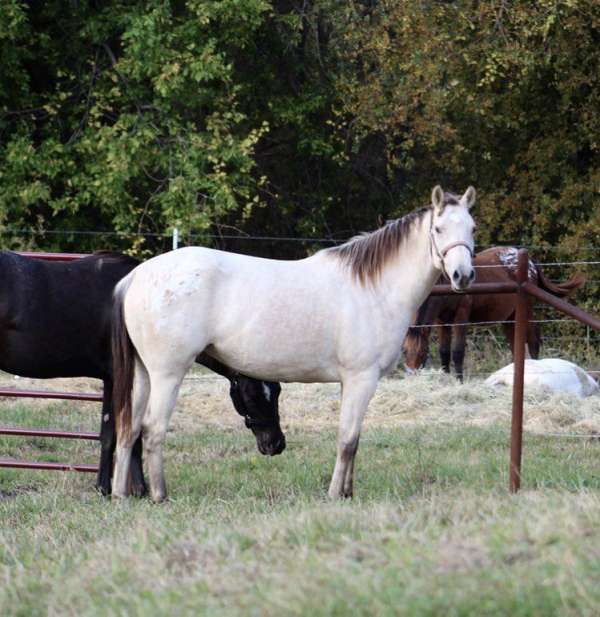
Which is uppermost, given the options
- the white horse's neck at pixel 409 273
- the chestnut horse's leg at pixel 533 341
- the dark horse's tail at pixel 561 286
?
the white horse's neck at pixel 409 273

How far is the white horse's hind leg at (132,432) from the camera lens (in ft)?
23.7

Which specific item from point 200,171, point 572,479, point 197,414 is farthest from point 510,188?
point 572,479

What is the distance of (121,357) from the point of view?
7.21 metres

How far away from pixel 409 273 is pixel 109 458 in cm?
234

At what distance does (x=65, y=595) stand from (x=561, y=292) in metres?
8.91

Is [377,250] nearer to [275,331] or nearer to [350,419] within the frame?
[275,331]

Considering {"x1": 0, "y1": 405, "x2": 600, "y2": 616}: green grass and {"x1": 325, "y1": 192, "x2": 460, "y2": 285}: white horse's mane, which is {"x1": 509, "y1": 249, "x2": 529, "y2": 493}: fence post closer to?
{"x1": 0, "y1": 405, "x2": 600, "y2": 616}: green grass

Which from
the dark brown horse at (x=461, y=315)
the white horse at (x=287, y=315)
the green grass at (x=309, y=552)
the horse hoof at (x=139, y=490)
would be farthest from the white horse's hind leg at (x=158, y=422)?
the dark brown horse at (x=461, y=315)

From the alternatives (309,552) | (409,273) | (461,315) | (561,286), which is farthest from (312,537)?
(461,315)

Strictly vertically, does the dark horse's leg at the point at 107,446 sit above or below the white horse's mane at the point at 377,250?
below

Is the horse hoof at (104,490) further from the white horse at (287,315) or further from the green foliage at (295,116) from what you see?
the green foliage at (295,116)

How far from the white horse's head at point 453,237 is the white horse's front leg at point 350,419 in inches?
31.3

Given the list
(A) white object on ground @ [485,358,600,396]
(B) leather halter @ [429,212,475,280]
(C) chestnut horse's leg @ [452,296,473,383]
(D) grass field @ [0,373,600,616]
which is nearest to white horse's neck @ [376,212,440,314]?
(B) leather halter @ [429,212,475,280]

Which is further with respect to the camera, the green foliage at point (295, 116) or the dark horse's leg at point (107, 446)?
the green foliage at point (295, 116)
